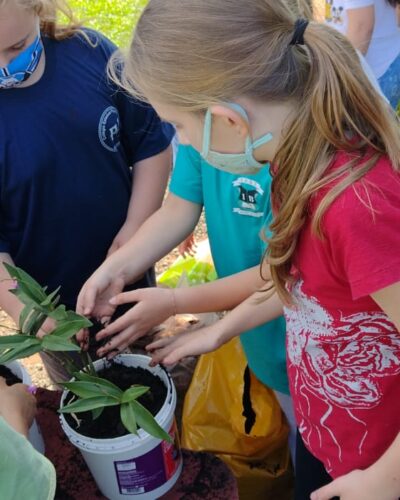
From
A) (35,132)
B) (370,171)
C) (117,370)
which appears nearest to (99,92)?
(35,132)

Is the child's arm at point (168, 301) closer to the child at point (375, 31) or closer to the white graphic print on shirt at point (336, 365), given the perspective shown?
the white graphic print on shirt at point (336, 365)

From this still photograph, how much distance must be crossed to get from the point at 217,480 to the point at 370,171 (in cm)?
62

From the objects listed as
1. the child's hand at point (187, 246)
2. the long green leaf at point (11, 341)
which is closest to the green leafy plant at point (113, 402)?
the long green leaf at point (11, 341)

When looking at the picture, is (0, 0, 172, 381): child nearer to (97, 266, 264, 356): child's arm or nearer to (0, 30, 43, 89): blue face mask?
(0, 30, 43, 89): blue face mask

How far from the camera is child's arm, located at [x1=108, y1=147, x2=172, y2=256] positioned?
4.99 ft

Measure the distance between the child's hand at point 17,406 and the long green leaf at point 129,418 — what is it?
6.6 inches

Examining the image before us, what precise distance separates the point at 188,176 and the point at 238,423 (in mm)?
599

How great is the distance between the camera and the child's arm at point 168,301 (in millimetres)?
1252

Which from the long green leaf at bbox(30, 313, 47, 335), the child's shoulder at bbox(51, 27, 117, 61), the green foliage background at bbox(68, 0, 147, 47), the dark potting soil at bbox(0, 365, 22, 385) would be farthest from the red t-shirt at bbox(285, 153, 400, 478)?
the green foliage background at bbox(68, 0, 147, 47)

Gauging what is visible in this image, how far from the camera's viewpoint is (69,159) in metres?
1.40

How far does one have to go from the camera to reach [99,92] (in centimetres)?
142

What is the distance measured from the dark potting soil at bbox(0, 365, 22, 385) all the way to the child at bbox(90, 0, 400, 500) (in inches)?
23.2

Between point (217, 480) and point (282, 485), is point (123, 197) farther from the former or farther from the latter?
point (282, 485)

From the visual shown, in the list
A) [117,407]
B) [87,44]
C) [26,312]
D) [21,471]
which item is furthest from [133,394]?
[87,44]
